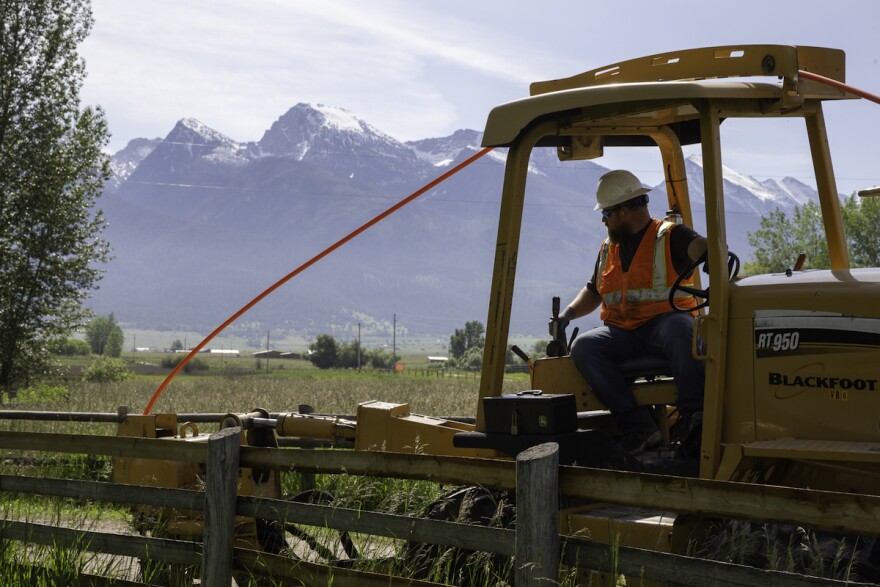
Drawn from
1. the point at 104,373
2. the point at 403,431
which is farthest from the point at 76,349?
the point at 403,431

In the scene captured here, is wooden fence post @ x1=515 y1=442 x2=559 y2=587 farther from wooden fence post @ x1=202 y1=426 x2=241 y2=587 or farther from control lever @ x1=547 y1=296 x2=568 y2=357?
control lever @ x1=547 y1=296 x2=568 y2=357

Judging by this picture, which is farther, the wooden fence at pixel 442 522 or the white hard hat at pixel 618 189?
the white hard hat at pixel 618 189

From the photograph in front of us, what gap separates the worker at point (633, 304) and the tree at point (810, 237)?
59.1 m

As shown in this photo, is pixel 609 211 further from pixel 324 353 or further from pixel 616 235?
pixel 324 353

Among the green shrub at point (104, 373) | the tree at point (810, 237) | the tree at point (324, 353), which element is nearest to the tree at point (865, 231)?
the tree at point (810, 237)

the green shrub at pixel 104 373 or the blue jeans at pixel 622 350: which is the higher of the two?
the blue jeans at pixel 622 350

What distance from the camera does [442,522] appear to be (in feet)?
16.6

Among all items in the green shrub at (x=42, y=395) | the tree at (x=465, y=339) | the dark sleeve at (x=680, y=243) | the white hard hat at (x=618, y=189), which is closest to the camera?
the dark sleeve at (x=680, y=243)

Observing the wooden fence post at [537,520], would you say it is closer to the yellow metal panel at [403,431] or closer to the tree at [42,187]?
the yellow metal panel at [403,431]

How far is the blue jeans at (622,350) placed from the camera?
587cm

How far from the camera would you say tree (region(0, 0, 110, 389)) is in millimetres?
→ 28547

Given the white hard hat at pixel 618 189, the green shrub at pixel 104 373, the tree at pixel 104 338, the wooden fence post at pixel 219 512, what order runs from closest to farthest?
1. the wooden fence post at pixel 219 512
2. the white hard hat at pixel 618 189
3. the green shrub at pixel 104 373
4. the tree at pixel 104 338

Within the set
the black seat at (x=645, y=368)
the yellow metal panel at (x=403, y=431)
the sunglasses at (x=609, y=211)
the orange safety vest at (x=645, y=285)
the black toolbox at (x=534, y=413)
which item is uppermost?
the sunglasses at (x=609, y=211)

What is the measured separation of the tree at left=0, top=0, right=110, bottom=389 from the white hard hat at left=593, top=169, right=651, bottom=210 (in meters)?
24.5
